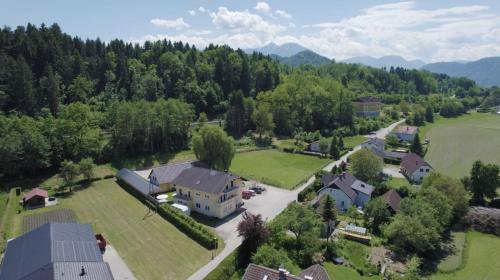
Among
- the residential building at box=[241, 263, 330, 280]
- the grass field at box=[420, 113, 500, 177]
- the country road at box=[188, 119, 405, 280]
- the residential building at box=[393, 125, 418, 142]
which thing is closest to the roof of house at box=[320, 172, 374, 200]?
the country road at box=[188, 119, 405, 280]

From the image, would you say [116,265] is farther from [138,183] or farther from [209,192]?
[138,183]

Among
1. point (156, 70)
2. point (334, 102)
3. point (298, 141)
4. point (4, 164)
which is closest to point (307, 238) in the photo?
point (4, 164)

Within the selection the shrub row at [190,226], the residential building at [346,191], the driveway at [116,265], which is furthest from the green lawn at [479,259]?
the driveway at [116,265]

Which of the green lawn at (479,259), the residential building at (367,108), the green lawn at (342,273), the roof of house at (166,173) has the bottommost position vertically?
the green lawn at (479,259)

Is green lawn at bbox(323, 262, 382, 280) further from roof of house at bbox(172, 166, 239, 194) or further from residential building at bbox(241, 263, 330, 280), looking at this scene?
roof of house at bbox(172, 166, 239, 194)

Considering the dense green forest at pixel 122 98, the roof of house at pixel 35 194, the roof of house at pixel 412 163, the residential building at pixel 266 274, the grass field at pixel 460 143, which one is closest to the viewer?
the residential building at pixel 266 274

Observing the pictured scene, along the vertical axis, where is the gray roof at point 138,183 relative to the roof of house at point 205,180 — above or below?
below

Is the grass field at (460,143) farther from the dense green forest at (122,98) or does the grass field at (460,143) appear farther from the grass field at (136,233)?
the grass field at (136,233)

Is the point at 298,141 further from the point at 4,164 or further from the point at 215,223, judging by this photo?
the point at 4,164
